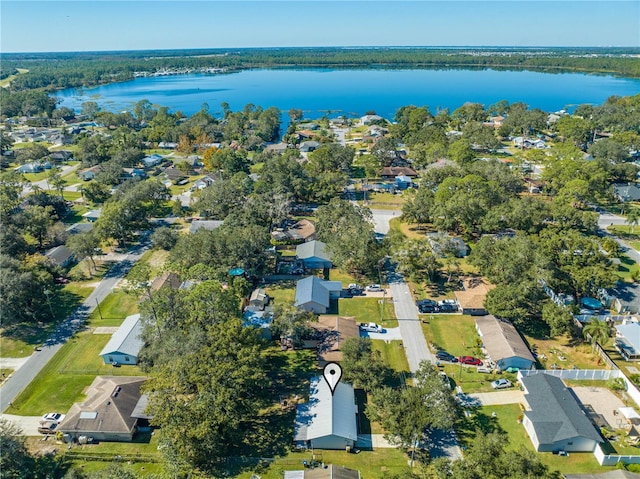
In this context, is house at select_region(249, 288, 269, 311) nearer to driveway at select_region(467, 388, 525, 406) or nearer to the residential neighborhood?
the residential neighborhood

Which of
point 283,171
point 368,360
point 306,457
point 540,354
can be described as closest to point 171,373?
point 306,457

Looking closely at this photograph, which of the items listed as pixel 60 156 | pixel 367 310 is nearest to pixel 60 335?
pixel 367 310

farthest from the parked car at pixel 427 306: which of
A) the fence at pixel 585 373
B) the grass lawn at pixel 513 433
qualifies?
the grass lawn at pixel 513 433

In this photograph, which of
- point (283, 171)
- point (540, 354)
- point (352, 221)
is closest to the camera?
point (540, 354)

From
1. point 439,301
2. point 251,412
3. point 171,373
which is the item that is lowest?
point 439,301

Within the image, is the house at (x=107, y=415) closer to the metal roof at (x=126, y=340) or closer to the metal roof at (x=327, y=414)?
the metal roof at (x=126, y=340)

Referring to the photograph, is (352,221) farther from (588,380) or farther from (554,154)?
(554,154)

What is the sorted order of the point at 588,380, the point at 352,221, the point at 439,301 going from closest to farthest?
the point at 588,380, the point at 439,301, the point at 352,221
